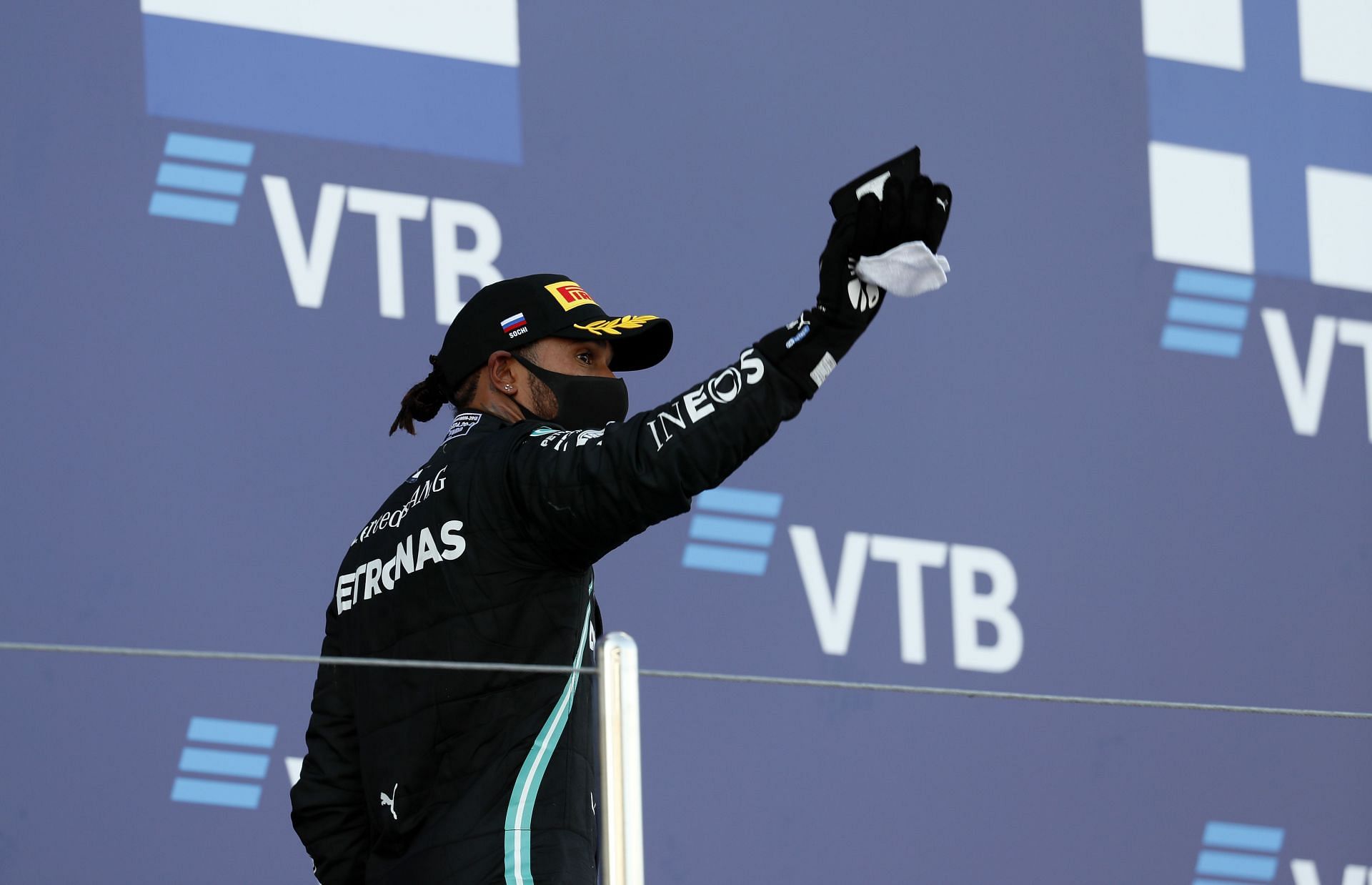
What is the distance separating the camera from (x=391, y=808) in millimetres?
1500

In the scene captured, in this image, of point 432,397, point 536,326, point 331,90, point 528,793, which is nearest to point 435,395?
point 432,397

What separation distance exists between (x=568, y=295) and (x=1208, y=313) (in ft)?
4.86

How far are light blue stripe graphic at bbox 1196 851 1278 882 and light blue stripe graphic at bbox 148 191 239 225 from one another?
158 cm

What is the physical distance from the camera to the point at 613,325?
1659mm

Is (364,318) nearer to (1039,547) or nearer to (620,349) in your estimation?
(620,349)

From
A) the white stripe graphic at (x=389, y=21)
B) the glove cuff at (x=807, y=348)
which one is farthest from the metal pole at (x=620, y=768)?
the white stripe graphic at (x=389, y=21)

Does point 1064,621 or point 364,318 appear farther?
point 1064,621

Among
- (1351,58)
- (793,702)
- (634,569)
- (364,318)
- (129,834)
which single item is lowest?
(129,834)

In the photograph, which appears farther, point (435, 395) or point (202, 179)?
point (202, 179)

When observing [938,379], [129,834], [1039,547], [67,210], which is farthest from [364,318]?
[1039,547]

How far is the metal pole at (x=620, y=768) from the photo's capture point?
130 centimetres

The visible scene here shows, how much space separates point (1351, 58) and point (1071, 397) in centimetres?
80

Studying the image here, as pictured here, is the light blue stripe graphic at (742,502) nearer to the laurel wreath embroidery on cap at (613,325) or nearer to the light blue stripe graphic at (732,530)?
the light blue stripe graphic at (732,530)

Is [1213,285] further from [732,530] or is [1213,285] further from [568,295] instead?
[568,295]
